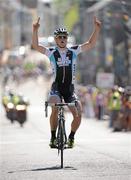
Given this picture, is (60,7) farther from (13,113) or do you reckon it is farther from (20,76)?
(13,113)

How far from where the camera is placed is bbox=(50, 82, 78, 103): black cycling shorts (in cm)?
1307

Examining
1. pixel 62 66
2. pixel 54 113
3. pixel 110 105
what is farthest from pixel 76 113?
pixel 110 105

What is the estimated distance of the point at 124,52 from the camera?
2152 inches

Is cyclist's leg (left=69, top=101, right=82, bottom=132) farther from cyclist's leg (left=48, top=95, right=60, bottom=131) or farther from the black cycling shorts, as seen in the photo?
cyclist's leg (left=48, top=95, right=60, bottom=131)

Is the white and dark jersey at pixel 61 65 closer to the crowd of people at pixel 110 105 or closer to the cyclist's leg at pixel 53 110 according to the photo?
the cyclist's leg at pixel 53 110

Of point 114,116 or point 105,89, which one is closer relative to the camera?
point 114,116

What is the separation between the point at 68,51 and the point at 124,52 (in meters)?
41.7

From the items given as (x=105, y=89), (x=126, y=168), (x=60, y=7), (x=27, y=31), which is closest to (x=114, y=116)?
(x=105, y=89)

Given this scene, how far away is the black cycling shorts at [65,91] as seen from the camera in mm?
13070

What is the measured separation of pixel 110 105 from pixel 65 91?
717 inches

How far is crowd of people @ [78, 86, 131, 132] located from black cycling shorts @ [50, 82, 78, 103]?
8.28m

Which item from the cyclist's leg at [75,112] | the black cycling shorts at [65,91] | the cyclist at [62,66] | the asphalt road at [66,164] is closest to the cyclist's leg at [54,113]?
the cyclist at [62,66]

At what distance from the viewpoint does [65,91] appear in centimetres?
1311

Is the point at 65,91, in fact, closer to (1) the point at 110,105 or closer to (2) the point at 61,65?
(2) the point at 61,65
